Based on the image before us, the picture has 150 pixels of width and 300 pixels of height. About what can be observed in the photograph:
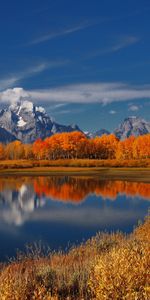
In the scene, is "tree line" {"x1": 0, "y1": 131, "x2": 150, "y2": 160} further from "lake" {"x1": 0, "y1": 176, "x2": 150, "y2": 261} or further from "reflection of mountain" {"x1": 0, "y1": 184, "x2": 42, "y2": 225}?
"reflection of mountain" {"x1": 0, "y1": 184, "x2": 42, "y2": 225}

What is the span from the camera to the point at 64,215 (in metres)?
44.4

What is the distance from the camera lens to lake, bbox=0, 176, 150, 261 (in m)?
31.7

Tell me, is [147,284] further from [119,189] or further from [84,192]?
[119,189]

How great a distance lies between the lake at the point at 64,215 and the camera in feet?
104

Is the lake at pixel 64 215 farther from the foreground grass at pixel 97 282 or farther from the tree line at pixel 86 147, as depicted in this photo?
the tree line at pixel 86 147

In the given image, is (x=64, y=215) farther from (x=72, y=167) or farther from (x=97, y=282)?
(x=72, y=167)

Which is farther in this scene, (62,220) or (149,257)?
(62,220)

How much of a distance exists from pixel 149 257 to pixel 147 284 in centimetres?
242

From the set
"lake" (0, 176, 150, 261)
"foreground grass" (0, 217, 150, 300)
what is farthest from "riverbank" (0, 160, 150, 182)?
"foreground grass" (0, 217, 150, 300)

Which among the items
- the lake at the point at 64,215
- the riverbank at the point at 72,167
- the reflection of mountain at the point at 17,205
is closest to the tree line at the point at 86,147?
the riverbank at the point at 72,167

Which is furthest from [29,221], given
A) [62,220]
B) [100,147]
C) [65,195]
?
[100,147]

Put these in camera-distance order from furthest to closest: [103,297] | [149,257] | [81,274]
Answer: [81,274] < [149,257] < [103,297]

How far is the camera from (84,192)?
225ft

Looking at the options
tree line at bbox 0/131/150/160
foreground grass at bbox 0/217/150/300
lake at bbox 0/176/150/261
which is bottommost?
lake at bbox 0/176/150/261
